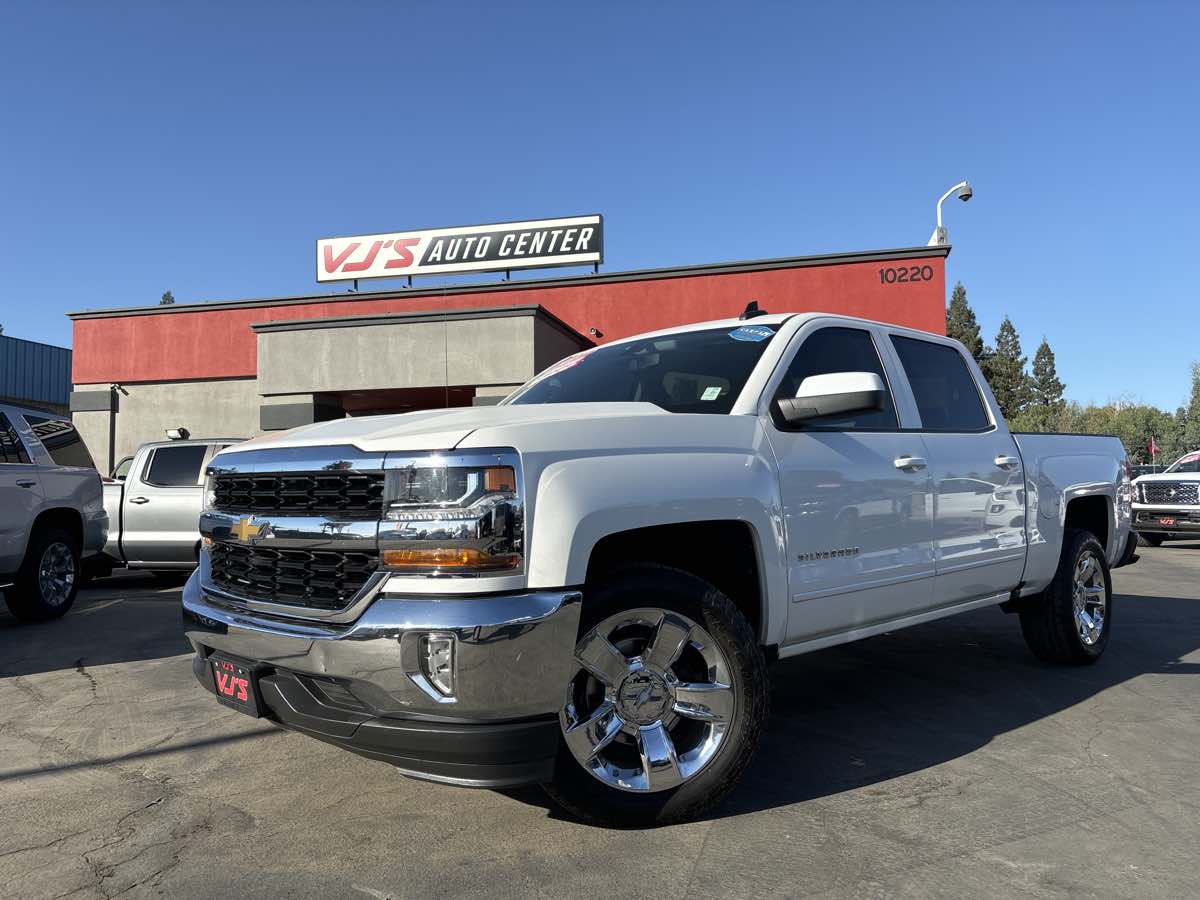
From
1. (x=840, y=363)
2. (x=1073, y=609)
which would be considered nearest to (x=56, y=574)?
(x=840, y=363)

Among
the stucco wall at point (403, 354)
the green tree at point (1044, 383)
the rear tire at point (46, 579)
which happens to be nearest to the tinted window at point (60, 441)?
the rear tire at point (46, 579)

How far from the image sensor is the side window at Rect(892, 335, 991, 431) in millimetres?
4445

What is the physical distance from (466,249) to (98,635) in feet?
67.0

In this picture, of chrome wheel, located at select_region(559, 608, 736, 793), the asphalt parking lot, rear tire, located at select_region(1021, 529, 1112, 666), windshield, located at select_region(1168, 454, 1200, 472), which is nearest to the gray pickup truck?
the asphalt parking lot

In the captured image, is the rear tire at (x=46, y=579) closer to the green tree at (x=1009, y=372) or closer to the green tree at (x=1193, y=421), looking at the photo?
the green tree at (x=1193, y=421)

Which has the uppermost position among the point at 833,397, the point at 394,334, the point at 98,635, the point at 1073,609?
A: the point at 394,334

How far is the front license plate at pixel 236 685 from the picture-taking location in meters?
2.82

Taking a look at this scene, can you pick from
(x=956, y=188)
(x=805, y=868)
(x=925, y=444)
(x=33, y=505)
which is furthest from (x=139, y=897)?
(x=956, y=188)

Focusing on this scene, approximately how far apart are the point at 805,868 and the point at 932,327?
2100 cm

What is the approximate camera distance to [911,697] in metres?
4.65

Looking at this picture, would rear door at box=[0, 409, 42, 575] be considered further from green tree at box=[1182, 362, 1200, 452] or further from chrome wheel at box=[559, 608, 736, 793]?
green tree at box=[1182, 362, 1200, 452]

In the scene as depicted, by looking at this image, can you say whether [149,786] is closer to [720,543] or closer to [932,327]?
[720,543]

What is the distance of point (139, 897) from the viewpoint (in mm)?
2514

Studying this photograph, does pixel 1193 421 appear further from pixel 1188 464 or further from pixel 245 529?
pixel 245 529
